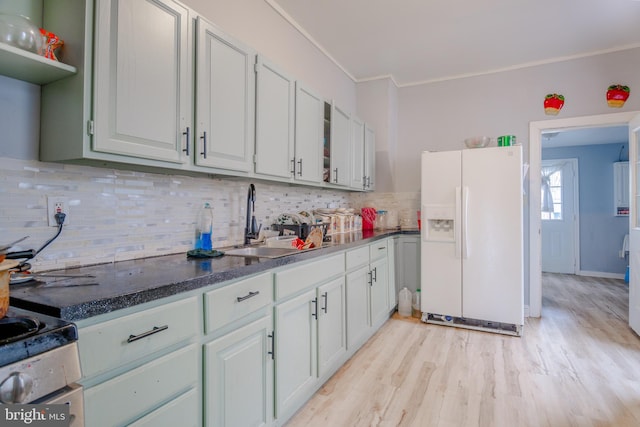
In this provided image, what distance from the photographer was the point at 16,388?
615mm

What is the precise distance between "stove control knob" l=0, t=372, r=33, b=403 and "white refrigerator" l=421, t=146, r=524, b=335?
316cm

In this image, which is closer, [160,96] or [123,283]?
[123,283]

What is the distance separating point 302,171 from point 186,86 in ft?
3.68

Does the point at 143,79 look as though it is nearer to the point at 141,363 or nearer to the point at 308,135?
the point at 141,363

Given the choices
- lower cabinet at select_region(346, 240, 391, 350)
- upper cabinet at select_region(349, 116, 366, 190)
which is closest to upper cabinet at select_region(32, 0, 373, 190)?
lower cabinet at select_region(346, 240, 391, 350)

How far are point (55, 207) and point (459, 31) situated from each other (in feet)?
10.6

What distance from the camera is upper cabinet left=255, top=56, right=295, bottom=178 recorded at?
2.09m

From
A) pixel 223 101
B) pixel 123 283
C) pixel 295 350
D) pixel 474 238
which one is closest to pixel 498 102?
pixel 474 238

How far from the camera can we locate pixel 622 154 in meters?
5.74

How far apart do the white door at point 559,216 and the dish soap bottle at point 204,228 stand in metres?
6.19

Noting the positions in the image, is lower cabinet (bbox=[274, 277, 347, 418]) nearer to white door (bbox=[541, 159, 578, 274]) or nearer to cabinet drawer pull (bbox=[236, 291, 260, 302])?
cabinet drawer pull (bbox=[236, 291, 260, 302])

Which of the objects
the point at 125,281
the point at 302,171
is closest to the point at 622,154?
the point at 302,171

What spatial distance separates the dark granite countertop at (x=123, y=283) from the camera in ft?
2.93

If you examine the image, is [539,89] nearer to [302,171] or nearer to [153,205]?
[302,171]
